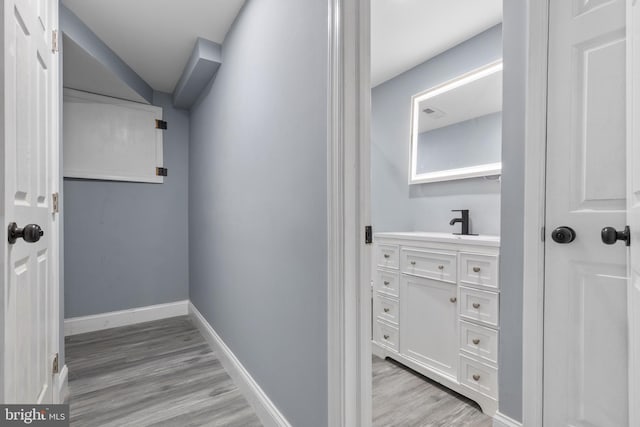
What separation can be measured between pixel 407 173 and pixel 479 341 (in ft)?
5.15

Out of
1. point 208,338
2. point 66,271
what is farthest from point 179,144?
point 208,338

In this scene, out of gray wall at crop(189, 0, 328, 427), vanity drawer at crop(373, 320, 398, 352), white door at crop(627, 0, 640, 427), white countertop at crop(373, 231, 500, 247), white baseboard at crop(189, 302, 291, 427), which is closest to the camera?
white door at crop(627, 0, 640, 427)

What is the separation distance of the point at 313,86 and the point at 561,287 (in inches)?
48.7

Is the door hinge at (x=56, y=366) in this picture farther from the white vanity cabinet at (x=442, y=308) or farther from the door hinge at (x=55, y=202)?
the white vanity cabinet at (x=442, y=308)

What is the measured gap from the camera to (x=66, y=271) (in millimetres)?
2744

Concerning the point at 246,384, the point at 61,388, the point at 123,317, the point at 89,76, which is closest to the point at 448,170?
the point at 246,384

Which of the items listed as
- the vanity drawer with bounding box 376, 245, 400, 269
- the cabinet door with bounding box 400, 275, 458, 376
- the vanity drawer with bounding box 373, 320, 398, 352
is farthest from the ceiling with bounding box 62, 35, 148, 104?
the vanity drawer with bounding box 373, 320, 398, 352

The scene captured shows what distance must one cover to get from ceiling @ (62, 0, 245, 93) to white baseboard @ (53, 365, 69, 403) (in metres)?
2.19

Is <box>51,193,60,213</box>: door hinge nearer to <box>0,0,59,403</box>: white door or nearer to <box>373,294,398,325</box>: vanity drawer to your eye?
<box>0,0,59,403</box>: white door

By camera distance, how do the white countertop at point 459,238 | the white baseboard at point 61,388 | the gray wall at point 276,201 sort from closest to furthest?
the gray wall at point 276,201
the white baseboard at point 61,388
the white countertop at point 459,238

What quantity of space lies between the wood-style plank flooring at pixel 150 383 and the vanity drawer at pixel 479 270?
1407 millimetres

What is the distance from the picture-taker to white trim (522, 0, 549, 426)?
1199mm

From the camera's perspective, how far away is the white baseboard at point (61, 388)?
1.56 meters

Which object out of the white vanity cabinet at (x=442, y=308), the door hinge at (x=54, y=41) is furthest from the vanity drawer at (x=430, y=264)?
the door hinge at (x=54, y=41)
